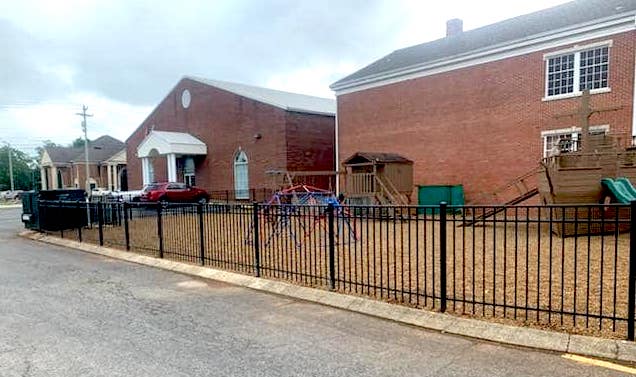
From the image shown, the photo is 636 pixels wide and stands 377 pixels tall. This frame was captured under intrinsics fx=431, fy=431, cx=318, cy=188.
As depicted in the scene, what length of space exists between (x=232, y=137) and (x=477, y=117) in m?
17.9

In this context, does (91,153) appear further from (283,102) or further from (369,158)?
(369,158)

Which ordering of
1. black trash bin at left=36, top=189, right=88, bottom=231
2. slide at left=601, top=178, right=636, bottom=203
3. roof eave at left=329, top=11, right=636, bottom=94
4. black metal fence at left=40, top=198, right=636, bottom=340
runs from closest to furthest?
black metal fence at left=40, top=198, right=636, bottom=340, slide at left=601, top=178, right=636, bottom=203, black trash bin at left=36, top=189, right=88, bottom=231, roof eave at left=329, top=11, right=636, bottom=94

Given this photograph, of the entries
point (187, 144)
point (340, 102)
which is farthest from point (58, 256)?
→ point (187, 144)

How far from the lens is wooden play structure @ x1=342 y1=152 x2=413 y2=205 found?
19.7 m

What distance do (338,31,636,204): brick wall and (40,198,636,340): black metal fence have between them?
5.72 m

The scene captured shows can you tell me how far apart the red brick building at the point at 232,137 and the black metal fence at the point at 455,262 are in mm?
15569

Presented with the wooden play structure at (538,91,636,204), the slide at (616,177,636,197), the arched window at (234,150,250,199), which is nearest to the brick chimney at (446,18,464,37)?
the arched window at (234,150,250,199)

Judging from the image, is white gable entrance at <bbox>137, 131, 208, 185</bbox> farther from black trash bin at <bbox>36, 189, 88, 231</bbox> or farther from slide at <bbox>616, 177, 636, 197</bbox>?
slide at <bbox>616, 177, 636, 197</bbox>

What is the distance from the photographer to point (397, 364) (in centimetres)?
421

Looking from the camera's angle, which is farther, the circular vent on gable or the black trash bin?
the circular vent on gable

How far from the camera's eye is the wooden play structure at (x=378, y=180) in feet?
64.6

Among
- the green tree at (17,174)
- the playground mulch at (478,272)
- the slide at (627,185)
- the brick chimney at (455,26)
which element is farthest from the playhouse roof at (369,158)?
the green tree at (17,174)

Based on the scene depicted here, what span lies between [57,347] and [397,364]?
3.74 metres

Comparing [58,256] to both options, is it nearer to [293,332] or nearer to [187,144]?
[293,332]
